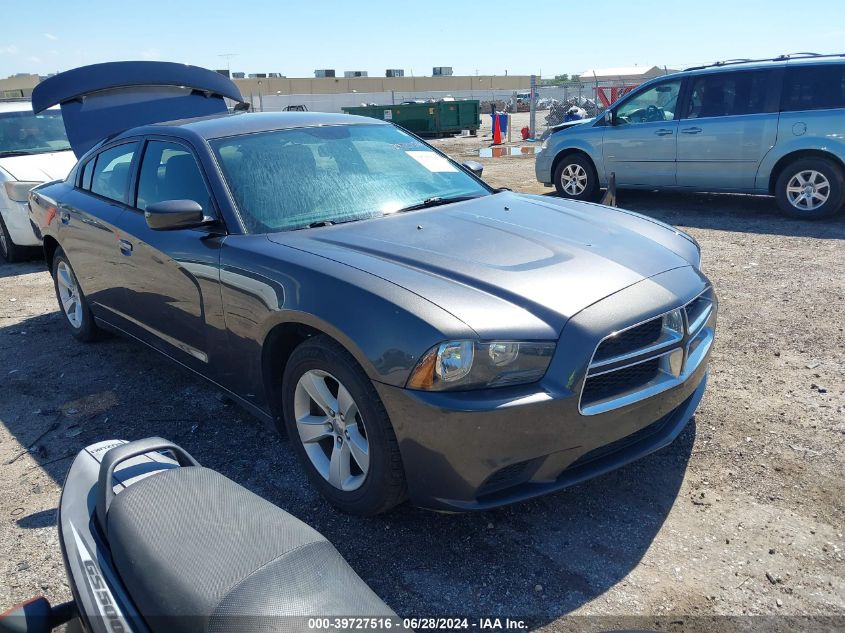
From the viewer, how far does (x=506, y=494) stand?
253cm

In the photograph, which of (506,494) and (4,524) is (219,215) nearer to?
(4,524)

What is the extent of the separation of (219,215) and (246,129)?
697 mm

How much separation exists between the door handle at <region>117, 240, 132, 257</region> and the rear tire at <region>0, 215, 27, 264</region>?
4612 mm

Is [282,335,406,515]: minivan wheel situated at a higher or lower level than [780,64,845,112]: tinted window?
lower

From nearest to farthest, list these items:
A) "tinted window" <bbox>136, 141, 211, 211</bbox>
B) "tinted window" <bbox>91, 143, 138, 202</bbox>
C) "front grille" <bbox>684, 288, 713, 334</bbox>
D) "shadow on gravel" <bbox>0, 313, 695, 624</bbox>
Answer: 1. "shadow on gravel" <bbox>0, 313, 695, 624</bbox>
2. "front grille" <bbox>684, 288, 713, 334</bbox>
3. "tinted window" <bbox>136, 141, 211, 211</bbox>
4. "tinted window" <bbox>91, 143, 138, 202</bbox>

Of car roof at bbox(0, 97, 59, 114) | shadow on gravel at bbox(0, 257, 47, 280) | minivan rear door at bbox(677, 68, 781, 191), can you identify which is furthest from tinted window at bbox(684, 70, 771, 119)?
shadow on gravel at bbox(0, 257, 47, 280)

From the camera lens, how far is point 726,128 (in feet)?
28.1

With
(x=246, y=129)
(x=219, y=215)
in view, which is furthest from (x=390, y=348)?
(x=246, y=129)

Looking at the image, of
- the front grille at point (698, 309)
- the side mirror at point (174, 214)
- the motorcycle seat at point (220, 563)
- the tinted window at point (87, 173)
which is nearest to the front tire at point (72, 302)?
the tinted window at point (87, 173)

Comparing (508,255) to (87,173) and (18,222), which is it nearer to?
(87,173)

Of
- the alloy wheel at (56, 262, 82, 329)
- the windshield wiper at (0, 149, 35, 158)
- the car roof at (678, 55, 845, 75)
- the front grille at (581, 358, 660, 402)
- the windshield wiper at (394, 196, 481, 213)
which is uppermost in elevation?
the car roof at (678, 55, 845, 75)

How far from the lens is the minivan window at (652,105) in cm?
920

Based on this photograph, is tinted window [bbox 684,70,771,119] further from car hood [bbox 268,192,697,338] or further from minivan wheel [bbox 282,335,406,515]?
minivan wheel [bbox 282,335,406,515]

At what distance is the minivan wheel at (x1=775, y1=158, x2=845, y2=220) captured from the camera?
801 centimetres
